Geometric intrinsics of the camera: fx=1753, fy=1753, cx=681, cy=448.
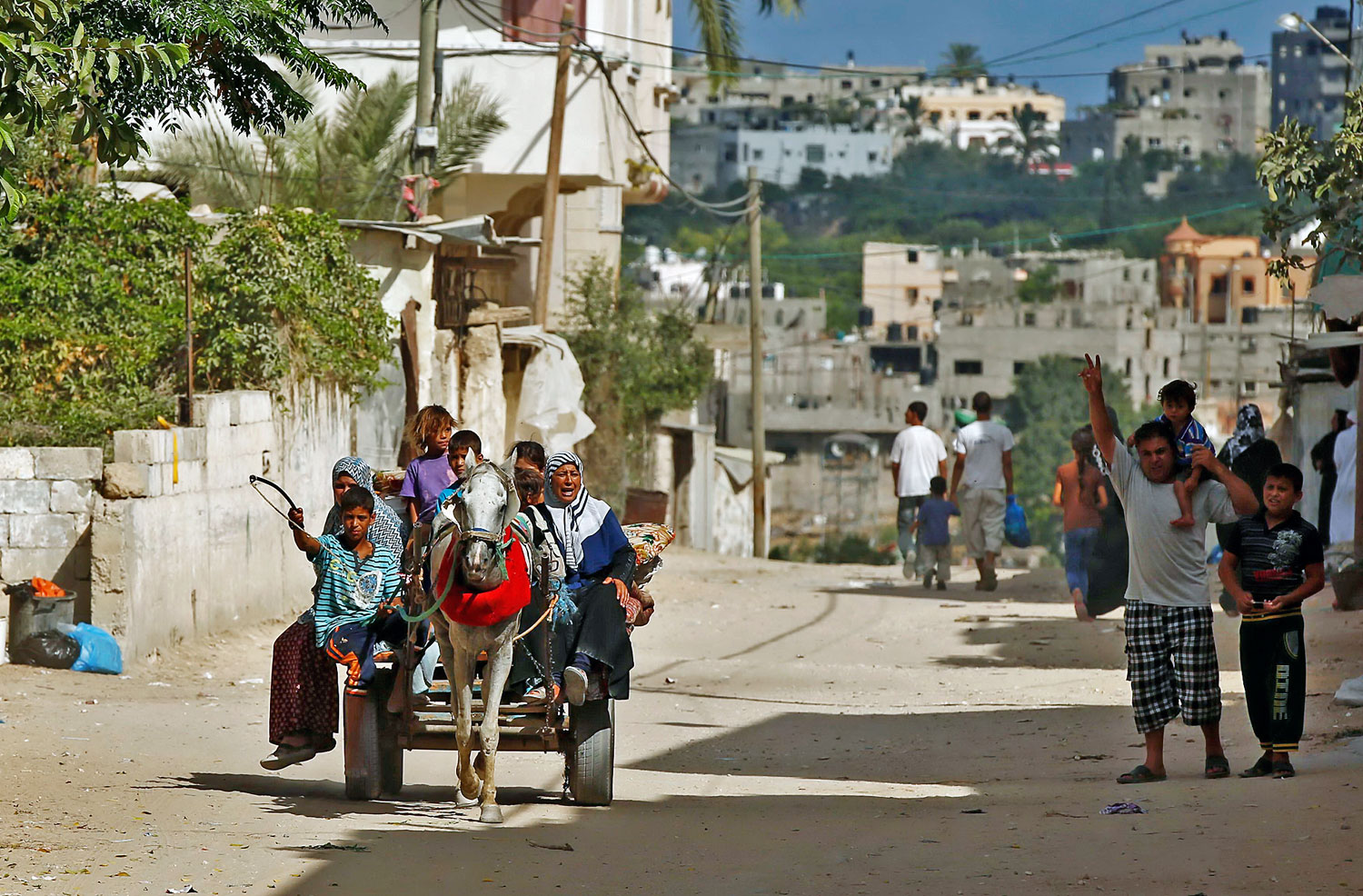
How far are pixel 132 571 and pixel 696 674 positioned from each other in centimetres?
432

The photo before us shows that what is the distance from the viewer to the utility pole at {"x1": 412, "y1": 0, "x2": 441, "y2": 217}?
62.0ft

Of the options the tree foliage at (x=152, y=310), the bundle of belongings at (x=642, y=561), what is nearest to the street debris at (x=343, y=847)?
the bundle of belongings at (x=642, y=561)

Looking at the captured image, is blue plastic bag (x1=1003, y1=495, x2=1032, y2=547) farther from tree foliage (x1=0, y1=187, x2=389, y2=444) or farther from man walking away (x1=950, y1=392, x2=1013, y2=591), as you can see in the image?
tree foliage (x1=0, y1=187, x2=389, y2=444)

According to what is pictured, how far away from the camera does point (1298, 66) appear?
7485 inches

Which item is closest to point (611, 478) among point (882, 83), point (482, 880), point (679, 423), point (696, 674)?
point (679, 423)

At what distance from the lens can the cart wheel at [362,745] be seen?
7832mm

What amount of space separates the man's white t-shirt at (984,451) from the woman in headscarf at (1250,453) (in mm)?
5345

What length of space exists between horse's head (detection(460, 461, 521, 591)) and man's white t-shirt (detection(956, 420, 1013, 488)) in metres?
10.6

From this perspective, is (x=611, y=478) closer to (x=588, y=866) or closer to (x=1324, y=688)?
(x=1324, y=688)

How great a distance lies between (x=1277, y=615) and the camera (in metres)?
8.09

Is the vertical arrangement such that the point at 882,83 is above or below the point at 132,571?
above

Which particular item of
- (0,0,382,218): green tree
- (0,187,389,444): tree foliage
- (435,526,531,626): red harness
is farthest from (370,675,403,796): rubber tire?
(0,187,389,444): tree foliage

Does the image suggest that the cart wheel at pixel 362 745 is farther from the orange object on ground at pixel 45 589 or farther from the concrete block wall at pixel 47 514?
the concrete block wall at pixel 47 514

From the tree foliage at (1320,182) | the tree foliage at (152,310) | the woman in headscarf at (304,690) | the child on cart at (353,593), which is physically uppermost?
the tree foliage at (1320,182)
